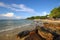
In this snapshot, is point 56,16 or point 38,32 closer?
point 38,32

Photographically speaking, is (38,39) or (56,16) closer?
(38,39)

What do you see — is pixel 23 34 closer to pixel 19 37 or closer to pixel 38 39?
pixel 19 37

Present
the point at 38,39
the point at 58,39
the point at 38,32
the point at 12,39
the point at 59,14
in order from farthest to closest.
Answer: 1. the point at 59,14
2. the point at 12,39
3. the point at 38,32
4. the point at 58,39
5. the point at 38,39

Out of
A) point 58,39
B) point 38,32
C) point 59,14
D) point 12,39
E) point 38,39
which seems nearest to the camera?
point 38,39

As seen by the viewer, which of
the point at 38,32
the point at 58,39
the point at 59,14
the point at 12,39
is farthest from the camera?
the point at 59,14

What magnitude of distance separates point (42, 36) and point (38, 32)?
26.0 inches

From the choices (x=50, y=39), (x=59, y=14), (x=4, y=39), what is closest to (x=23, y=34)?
(x=4, y=39)

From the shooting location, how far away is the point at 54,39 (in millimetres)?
9641

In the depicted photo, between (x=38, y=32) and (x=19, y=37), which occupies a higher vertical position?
(x=38, y=32)

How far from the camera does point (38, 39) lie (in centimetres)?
923

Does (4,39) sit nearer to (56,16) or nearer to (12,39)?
(12,39)

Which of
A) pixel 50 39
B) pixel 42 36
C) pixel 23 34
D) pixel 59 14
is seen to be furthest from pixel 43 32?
pixel 59 14

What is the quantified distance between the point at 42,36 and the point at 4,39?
439 cm

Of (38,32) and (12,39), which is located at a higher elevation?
(38,32)
